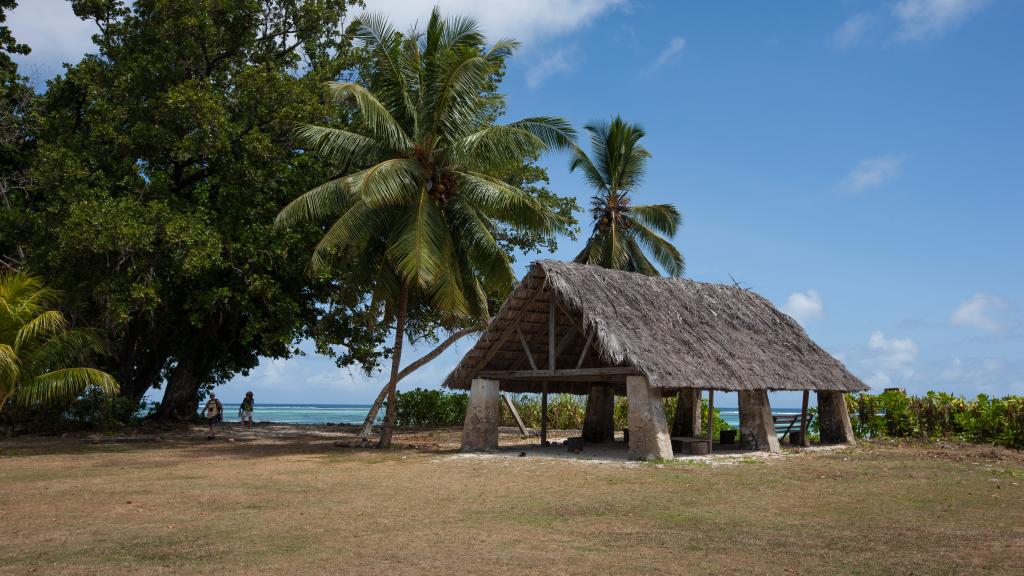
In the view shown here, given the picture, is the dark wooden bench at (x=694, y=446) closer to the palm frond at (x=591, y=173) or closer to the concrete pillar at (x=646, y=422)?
the concrete pillar at (x=646, y=422)

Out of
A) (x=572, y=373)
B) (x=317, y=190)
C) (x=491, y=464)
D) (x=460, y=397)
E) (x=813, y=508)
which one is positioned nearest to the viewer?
(x=813, y=508)

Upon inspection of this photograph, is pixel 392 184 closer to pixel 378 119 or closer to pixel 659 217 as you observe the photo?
pixel 378 119

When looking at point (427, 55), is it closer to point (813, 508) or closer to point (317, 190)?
point (317, 190)

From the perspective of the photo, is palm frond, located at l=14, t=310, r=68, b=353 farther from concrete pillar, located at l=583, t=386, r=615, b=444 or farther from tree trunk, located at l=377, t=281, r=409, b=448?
concrete pillar, located at l=583, t=386, r=615, b=444

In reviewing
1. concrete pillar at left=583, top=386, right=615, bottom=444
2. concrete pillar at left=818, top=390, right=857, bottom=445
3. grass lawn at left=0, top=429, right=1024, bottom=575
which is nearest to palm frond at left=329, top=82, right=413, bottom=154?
grass lawn at left=0, top=429, right=1024, bottom=575

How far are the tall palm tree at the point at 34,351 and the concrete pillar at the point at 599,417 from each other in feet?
34.1

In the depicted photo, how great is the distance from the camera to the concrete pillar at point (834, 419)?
1864 cm

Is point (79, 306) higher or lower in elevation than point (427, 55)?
lower

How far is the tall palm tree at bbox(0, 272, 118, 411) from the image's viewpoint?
49.3ft

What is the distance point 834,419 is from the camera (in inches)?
739

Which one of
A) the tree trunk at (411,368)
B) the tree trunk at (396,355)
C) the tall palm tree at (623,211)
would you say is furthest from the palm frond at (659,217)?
the tree trunk at (396,355)

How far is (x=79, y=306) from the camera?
61.1 ft

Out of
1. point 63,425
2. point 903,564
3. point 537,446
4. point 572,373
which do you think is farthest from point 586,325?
point 63,425

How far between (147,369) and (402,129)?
12154 millimetres
